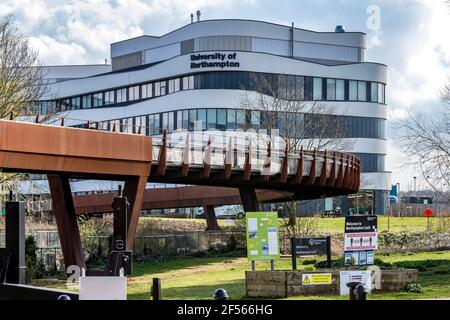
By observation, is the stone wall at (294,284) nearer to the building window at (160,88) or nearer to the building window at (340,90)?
the building window at (340,90)

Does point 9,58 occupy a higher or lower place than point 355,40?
lower

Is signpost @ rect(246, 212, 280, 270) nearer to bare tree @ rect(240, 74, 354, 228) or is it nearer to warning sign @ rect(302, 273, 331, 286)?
warning sign @ rect(302, 273, 331, 286)

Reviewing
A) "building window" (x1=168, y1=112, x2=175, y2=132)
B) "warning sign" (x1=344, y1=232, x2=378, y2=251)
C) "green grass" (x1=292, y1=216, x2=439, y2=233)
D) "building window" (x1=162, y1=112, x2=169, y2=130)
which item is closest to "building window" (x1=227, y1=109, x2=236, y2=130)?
"building window" (x1=168, y1=112, x2=175, y2=132)

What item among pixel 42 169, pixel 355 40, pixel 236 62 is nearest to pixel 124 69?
pixel 236 62

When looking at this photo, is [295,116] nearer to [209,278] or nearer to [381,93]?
[381,93]

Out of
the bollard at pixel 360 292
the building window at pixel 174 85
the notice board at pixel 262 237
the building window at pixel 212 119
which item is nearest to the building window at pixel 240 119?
the building window at pixel 212 119

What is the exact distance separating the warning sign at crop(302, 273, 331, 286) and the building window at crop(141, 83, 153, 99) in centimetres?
6821

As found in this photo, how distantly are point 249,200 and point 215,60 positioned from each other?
114ft

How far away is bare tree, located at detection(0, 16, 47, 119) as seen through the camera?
134ft

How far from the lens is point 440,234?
53.0 metres

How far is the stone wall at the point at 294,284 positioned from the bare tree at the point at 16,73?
20.7 meters

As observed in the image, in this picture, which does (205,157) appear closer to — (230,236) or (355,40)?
(230,236)

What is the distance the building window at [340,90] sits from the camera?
274 feet

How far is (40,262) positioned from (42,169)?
7543 mm
